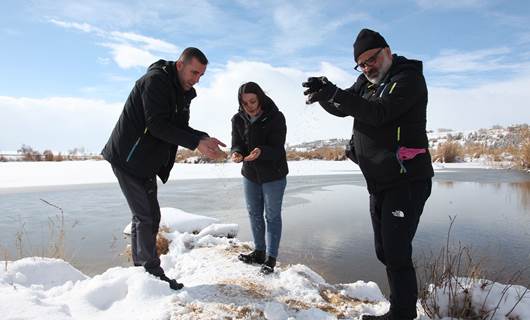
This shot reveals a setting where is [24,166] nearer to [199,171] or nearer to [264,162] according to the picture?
[199,171]

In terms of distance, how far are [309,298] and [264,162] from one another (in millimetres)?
1148

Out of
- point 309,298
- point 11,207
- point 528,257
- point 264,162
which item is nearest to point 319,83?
point 264,162

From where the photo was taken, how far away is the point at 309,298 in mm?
2742

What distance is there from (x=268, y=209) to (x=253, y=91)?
101 centimetres

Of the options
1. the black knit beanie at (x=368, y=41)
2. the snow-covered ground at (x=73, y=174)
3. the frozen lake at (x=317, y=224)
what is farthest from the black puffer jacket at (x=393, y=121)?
the snow-covered ground at (x=73, y=174)

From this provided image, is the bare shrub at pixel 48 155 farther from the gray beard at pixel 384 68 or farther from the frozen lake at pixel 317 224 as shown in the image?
the gray beard at pixel 384 68

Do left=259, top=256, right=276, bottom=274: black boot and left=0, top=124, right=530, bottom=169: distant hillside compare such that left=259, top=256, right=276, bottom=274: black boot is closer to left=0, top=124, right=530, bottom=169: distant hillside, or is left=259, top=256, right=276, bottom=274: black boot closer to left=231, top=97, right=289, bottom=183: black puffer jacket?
left=231, top=97, right=289, bottom=183: black puffer jacket

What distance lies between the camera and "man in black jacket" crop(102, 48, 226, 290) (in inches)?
101

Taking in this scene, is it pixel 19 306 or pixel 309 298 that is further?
pixel 309 298

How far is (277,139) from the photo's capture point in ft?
10.9

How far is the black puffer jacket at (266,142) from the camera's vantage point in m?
3.27

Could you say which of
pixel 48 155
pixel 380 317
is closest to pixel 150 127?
pixel 380 317

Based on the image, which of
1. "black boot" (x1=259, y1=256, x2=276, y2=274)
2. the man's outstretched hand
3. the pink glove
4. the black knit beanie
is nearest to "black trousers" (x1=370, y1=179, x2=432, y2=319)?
the pink glove

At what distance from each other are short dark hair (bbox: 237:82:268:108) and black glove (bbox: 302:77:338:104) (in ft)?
3.60
